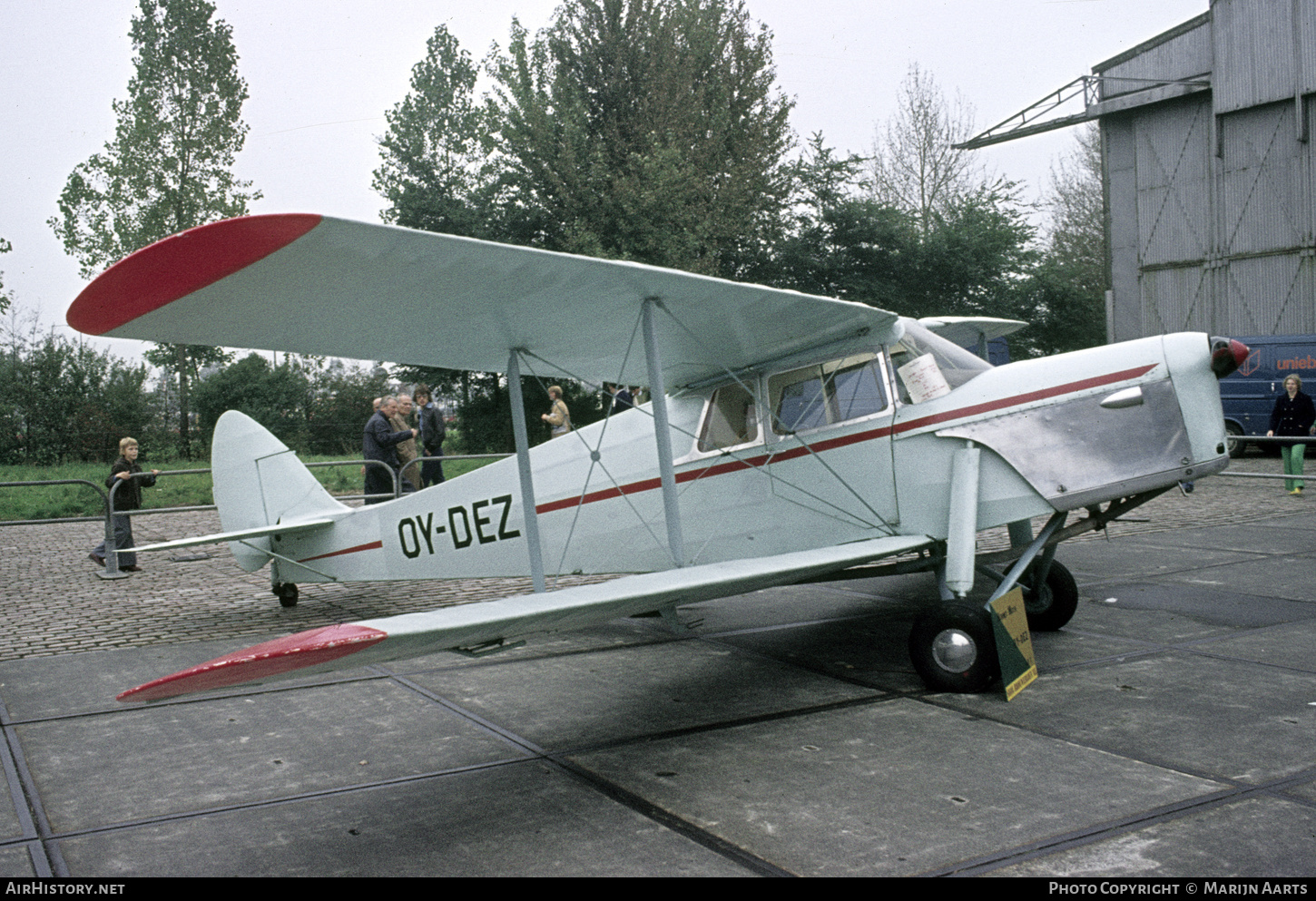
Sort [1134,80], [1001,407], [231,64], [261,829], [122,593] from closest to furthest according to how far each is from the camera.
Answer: [261,829]
[1001,407]
[122,593]
[1134,80]
[231,64]

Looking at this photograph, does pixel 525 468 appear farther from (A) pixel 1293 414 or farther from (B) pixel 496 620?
Result: (A) pixel 1293 414

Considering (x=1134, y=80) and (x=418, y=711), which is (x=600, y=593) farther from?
(x=1134, y=80)

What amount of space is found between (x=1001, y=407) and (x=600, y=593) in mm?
2673

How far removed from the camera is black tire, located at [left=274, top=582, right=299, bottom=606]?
8.06 metres

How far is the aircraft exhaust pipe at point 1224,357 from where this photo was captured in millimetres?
4965

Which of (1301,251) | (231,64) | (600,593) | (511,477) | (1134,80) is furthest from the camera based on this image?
(231,64)

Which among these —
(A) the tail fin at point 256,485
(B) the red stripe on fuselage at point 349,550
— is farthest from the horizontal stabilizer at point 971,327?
(A) the tail fin at point 256,485

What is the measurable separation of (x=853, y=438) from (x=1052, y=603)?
1.93 metres

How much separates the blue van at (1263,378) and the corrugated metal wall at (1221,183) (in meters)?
3.95

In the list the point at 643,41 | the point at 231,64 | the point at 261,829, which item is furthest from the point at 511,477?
the point at 231,64

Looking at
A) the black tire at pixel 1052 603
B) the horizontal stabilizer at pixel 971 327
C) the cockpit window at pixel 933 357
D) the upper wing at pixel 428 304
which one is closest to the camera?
the upper wing at pixel 428 304

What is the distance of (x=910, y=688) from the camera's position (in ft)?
16.9

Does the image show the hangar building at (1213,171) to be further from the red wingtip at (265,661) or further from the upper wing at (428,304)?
the red wingtip at (265,661)

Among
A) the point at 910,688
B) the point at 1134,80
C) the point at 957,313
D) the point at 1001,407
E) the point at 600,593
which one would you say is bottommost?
the point at 910,688
